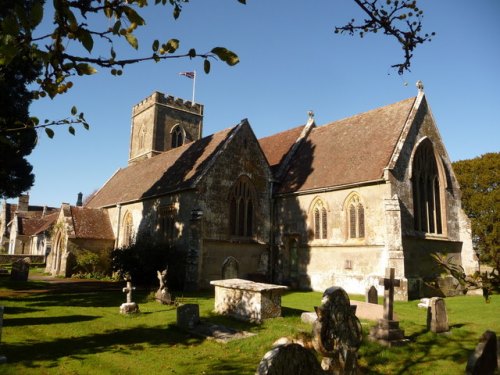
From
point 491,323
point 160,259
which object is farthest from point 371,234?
point 160,259

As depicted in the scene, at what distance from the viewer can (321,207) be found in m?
23.6

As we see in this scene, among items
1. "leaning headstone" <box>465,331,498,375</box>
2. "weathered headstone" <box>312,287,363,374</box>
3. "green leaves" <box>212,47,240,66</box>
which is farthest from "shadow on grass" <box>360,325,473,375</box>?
"green leaves" <box>212,47,240,66</box>

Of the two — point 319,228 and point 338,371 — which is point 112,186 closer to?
point 319,228

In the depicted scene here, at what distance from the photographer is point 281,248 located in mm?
24875

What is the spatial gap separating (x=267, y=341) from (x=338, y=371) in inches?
165

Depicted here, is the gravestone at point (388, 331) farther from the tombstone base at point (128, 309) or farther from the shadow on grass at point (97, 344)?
the tombstone base at point (128, 309)

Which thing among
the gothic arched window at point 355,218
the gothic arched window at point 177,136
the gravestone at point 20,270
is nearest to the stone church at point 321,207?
the gothic arched window at point 355,218

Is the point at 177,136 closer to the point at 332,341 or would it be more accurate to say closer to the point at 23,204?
the point at 23,204

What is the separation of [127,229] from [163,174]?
511cm

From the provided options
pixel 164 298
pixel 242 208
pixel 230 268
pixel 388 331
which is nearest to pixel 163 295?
pixel 164 298

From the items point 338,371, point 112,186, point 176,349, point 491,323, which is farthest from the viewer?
point 112,186

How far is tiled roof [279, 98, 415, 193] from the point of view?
21844 mm

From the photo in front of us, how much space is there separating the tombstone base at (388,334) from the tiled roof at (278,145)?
18.0 m

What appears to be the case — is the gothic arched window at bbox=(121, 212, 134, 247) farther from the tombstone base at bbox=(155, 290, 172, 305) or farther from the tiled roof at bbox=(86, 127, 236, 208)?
the tombstone base at bbox=(155, 290, 172, 305)
